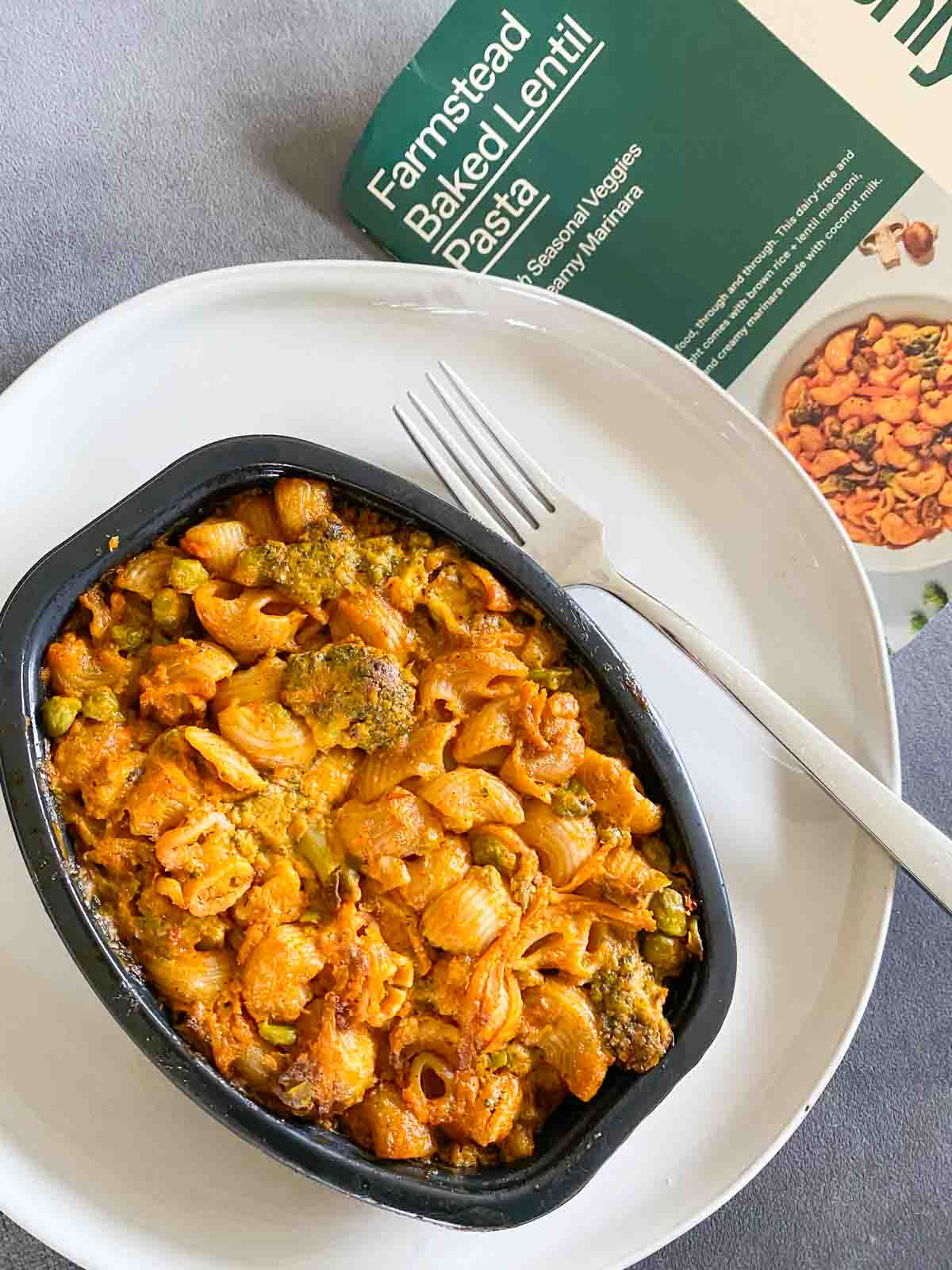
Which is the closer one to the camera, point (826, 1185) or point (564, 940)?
point (564, 940)

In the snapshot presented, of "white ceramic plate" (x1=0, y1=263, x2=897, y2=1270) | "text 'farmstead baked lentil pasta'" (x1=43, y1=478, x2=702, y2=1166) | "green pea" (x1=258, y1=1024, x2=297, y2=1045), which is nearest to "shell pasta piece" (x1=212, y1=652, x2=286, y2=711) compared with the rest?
"text 'farmstead baked lentil pasta'" (x1=43, y1=478, x2=702, y2=1166)

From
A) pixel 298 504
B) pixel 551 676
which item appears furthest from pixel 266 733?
pixel 551 676

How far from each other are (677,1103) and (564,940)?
743 millimetres

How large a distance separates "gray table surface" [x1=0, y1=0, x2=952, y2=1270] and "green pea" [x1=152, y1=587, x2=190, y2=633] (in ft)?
3.29

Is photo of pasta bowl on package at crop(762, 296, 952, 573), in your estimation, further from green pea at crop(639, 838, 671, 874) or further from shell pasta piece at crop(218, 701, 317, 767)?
shell pasta piece at crop(218, 701, 317, 767)

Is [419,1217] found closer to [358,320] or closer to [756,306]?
[358,320]

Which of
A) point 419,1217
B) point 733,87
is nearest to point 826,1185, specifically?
point 419,1217

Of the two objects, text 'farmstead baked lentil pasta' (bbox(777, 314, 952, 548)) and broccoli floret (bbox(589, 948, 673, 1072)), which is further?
text 'farmstead baked lentil pasta' (bbox(777, 314, 952, 548))

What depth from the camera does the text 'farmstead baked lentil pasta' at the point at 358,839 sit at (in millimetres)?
1886

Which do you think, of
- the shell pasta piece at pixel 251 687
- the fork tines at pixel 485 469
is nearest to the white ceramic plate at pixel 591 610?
the fork tines at pixel 485 469

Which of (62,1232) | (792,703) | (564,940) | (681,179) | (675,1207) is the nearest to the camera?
(564,940)

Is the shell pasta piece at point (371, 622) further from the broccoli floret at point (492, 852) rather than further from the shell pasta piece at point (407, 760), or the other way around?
the broccoli floret at point (492, 852)

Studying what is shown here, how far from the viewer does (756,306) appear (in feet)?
9.34

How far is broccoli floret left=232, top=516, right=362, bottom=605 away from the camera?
6.53 feet
